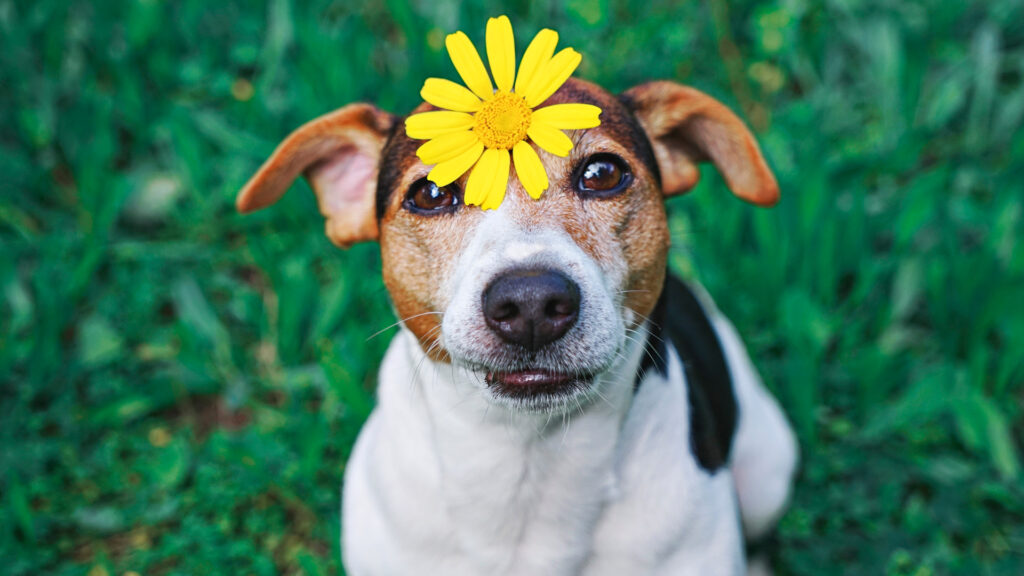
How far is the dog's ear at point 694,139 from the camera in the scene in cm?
253

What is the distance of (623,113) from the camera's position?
8.14 feet

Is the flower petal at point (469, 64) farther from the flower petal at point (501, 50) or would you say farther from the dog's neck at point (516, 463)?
the dog's neck at point (516, 463)

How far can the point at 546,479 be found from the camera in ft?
7.64

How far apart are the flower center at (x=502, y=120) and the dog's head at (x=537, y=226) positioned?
0.43 ft

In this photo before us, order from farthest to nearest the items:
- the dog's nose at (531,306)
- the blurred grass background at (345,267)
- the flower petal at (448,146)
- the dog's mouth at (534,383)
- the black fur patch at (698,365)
A: the blurred grass background at (345,267), the black fur patch at (698,365), the dog's mouth at (534,383), the flower petal at (448,146), the dog's nose at (531,306)

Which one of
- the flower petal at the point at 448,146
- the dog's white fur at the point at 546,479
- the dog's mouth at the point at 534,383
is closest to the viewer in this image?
the flower petal at the point at 448,146

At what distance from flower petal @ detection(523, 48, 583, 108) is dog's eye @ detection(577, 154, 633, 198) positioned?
1.02ft

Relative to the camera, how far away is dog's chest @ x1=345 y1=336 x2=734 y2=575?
230cm

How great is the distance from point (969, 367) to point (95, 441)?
378 cm

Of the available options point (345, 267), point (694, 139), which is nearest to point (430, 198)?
point (694, 139)

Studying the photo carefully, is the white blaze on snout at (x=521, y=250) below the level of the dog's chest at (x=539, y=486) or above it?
above

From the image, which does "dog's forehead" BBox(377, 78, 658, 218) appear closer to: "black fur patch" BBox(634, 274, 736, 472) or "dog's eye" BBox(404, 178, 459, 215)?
"dog's eye" BBox(404, 178, 459, 215)

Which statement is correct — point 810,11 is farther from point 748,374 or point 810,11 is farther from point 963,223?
point 748,374

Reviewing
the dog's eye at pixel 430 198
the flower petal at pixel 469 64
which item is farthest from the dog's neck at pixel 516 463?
the flower petal at pixel 469 64
